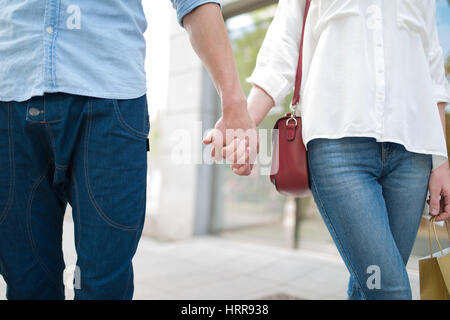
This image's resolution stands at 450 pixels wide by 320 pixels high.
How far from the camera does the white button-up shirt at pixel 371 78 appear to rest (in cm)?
130

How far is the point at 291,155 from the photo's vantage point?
138cm

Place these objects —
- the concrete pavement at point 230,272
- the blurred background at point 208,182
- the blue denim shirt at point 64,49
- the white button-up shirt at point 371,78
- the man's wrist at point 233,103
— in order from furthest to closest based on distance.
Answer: the blurred background at point 208,182
the concrete pavement at point 230,272
the white button-up shirt at point 371,78
the man's wrist at point 233,103
the blue denim shirt at point 64,49

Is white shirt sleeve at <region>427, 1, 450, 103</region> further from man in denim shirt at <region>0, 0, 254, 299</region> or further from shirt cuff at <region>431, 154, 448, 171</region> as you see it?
man in denim shirt at <region>0, 0, 254, 299</region>

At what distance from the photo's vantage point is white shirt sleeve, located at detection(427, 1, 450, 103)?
1.46 m

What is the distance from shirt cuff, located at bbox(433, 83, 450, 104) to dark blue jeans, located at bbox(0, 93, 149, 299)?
1070 millimetres

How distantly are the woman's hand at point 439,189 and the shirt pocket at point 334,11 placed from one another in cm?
62

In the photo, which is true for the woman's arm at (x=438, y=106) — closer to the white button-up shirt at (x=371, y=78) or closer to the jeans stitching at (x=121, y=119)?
the white button-up shirt at (x=371, y=78)

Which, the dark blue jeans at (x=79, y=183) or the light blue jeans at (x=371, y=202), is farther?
the light blue jeans at (x=371, y=202)

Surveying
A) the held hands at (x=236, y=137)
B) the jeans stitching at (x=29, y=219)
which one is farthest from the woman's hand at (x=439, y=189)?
the jeans stitching at (x=29, y=219)

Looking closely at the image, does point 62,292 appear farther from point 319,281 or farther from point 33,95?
point 319,281

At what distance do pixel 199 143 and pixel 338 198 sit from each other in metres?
4.27

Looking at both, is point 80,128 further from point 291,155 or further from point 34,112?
point 291,155

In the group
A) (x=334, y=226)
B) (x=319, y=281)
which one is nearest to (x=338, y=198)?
(x=334, y=226)

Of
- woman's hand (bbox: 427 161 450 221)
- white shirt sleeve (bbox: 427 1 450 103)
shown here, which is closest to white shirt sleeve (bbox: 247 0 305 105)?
white shirt sleeve (bbox: 427 1 450 103)
